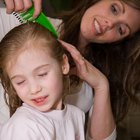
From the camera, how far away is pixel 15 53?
39.2 inches

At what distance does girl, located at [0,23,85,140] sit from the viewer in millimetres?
992

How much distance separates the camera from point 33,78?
1.00 meters

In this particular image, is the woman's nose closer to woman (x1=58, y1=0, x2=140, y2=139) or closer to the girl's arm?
woman (x1=58, y1=0, x2=140, y2=139)

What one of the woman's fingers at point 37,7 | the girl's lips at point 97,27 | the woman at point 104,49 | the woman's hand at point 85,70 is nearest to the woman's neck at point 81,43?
the woman at point 104,49

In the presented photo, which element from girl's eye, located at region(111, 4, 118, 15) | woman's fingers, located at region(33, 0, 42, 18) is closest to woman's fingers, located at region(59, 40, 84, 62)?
woman's fingers, located at region(33, 0, 42, 18)

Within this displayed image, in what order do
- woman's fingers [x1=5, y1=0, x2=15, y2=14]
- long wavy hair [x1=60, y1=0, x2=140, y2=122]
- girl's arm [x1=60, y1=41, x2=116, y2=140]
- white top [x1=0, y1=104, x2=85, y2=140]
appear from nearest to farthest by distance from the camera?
white top [x1=0, y1=104, x2=85, y2=140], woman's fingers [x1=5, y1=0, x2=15, y2=14], girl's arm [x1=60, y1=41, x2=116, y2=140], long wavy hair [x1=60, y1=0, x2=140, y2=122]

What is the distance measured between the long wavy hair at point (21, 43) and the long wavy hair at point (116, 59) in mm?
399

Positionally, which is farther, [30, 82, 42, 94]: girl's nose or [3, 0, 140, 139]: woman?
[3, 0, 140, 139]: woman

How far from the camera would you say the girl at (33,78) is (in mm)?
992

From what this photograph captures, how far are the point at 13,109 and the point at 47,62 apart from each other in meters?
0.22

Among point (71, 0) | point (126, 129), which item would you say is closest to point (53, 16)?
point (71, 0)

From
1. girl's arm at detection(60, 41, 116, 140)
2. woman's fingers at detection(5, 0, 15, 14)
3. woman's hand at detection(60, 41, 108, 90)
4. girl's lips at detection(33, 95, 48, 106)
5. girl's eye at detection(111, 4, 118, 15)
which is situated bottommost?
girl's arm at detection(60, 41, 116, 140)

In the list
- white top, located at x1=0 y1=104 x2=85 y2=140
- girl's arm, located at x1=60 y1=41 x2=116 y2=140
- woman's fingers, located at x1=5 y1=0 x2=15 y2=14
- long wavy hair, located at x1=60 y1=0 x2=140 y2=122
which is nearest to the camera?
white top, located at x1=0 y1=104 x2=85 y2=140

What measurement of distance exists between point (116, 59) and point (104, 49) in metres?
0.06
